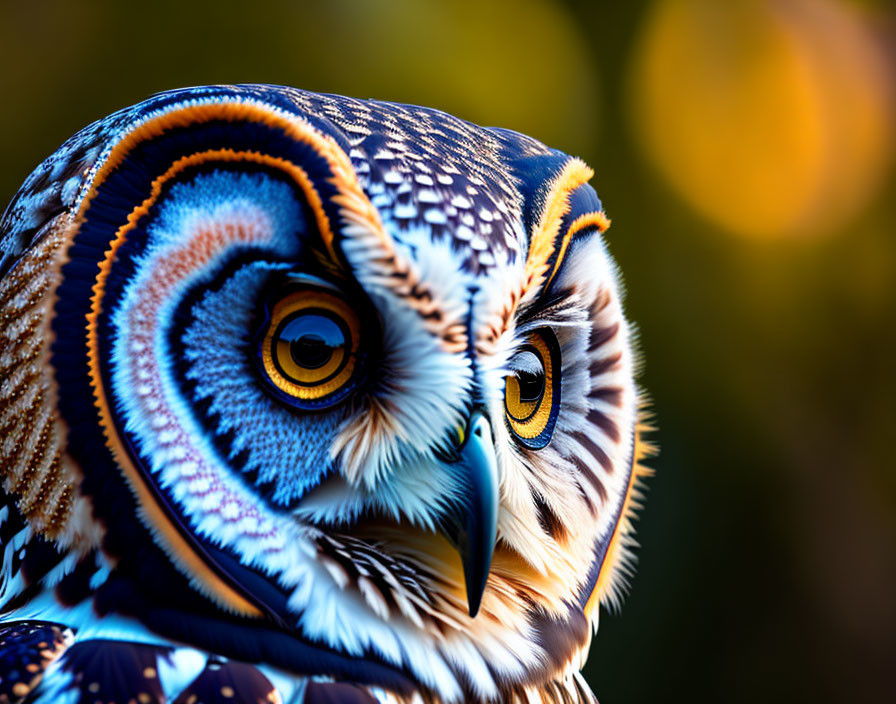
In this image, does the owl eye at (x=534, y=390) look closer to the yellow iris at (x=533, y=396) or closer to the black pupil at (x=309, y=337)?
the yellow iris at (x=533, y=396)

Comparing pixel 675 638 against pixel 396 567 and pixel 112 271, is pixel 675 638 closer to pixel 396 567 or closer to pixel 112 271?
pixel 396 567

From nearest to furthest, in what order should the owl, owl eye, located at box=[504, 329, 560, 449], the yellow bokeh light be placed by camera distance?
the owl < owl eye, located at box=[504, 329, 560, 449] < the yellow bokeh light

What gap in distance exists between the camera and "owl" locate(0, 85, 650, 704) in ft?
2.80

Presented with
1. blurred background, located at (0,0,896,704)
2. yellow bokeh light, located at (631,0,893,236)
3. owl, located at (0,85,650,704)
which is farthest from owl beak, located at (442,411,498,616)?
yellow bokeh light, located at (631,0,893,236)

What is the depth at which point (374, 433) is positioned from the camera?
0.89 m

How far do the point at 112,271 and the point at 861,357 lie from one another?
398 centimetres

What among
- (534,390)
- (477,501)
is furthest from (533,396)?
(477,501)

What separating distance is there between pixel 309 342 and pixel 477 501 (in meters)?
0.21

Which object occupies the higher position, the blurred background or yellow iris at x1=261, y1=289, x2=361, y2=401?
yellow iris at x1=261, y1=289, x2=361, y2=401

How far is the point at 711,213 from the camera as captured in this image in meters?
4.52

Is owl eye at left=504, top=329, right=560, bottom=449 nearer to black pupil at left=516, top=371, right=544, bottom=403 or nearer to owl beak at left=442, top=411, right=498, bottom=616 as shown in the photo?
black pupil at left=516, top=371, right=544, bottom=403

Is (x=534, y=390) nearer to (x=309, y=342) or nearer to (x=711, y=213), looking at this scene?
(x=309, y=342)

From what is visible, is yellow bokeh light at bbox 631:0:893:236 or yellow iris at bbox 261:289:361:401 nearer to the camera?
yellow iris at bbox 261:289:361:401

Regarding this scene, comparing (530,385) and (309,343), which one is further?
(530,385)
